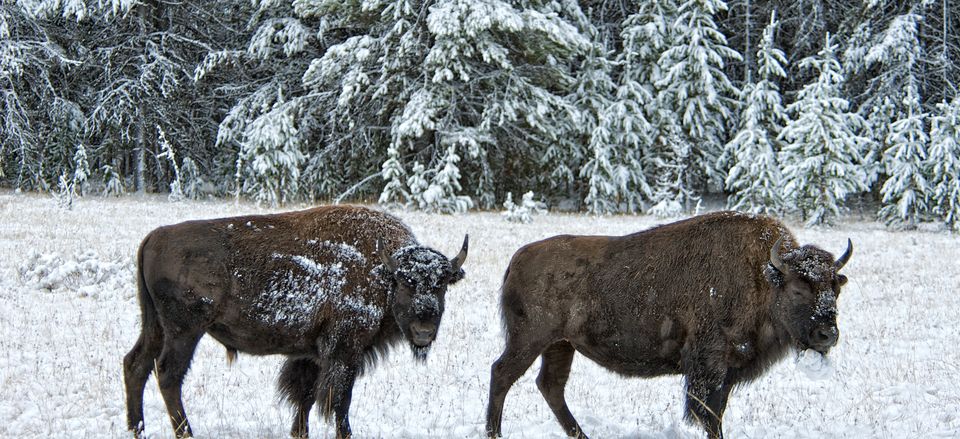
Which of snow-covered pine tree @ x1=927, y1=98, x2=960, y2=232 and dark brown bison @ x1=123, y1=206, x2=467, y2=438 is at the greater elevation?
snow-covered pine tree @ x1=927, y1=98, x2=960, y2=232

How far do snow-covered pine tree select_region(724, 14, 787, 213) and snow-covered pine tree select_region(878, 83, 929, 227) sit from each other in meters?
3.06

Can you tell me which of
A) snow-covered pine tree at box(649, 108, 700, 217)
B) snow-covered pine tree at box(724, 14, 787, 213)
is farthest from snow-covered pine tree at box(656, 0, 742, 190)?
snow-covered pine tree at box(724, 14, 787, 213)

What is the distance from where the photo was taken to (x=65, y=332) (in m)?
8.87

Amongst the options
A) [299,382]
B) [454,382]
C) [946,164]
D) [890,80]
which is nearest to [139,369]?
[299,382]

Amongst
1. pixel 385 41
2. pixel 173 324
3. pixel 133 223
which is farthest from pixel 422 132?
pixel 173 324

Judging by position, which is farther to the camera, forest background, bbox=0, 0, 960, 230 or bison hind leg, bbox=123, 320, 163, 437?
forest background, bbox=0, 0, 960, 230

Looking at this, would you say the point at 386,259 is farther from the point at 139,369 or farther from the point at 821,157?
the point at 821,157

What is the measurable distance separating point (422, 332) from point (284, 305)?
1068 millimetres

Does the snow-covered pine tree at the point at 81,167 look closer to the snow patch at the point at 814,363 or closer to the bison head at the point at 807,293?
the bison head at the point at 807,293

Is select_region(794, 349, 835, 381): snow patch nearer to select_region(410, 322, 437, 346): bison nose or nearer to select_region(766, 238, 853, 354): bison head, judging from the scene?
select_region(766, 238, 853, 354): bison head

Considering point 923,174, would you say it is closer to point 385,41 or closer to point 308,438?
point 385,41

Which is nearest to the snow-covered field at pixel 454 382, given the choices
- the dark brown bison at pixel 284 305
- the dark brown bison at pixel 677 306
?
the dark brown bison at pixel 284 305

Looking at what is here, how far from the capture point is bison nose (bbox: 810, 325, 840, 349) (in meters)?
5.47

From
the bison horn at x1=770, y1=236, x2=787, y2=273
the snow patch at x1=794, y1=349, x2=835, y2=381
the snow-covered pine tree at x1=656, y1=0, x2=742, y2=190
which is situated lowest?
the snow patch at x1=794, y1=349, x2=835, y2=381
